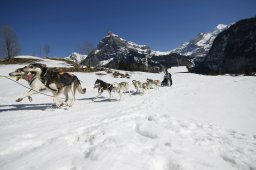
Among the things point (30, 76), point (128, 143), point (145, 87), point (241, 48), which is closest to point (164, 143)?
point (128, 143)

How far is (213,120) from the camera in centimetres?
659

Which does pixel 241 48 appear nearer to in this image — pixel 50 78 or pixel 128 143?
pixel 50 78

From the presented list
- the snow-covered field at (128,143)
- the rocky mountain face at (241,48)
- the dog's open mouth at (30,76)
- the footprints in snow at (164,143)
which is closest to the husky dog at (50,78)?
the dog's open mouth at (30,76)

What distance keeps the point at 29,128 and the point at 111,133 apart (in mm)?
2282

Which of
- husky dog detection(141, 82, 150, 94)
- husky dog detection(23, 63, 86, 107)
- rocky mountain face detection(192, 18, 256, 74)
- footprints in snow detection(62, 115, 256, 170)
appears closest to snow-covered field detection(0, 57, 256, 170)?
footprints in snow detection(62, 115, 256, 170)

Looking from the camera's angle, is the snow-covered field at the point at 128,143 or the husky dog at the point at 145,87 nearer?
the snow-covered field at the point at 128,143

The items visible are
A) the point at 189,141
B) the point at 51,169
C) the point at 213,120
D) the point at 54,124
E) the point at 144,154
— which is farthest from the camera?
the point at 213,120

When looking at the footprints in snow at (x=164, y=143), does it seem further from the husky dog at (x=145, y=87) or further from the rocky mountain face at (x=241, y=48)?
the rocky mountain face at (x=241, y=48)

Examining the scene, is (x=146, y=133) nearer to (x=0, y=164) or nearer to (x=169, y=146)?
(x=169, y=146)

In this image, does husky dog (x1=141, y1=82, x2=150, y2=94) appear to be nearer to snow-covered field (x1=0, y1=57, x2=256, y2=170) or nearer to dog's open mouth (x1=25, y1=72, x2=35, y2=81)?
dog's open mouth (x1=25, y1=72, x2=35, y2=81)

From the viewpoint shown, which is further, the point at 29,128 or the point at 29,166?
the point at 29,128

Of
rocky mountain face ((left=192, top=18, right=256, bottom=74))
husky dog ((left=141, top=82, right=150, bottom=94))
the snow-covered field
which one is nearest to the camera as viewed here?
the snow-covered field

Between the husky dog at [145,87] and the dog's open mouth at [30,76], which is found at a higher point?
the dog's open mouth at [30,76]

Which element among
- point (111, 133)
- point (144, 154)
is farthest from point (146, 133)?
point (144, 154)
